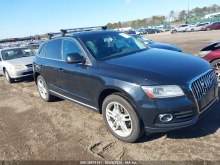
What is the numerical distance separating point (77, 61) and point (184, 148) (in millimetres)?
2273

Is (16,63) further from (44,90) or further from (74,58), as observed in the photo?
(74,58)

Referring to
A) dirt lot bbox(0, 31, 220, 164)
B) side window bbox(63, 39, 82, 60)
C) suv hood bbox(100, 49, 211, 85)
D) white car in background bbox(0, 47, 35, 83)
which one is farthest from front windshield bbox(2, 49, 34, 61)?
suv hood bbox(100, 49, 211, 85)

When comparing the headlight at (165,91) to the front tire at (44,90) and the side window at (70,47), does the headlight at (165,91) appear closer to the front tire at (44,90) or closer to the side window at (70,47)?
the side window at (70,47)

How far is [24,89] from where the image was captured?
23.6ft

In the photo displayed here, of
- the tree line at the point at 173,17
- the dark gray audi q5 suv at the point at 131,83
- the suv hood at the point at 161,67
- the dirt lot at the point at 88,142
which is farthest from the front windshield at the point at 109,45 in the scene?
the tree line at the point at 173,17

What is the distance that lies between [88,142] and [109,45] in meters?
1.95

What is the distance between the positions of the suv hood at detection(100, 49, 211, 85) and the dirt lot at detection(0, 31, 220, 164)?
103cm

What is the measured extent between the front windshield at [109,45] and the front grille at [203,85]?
1.46 m

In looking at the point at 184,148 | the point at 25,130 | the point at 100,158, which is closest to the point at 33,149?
the point at 25,130

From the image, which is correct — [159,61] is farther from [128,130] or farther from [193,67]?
[128,130]

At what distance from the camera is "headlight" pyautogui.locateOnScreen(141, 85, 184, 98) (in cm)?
250

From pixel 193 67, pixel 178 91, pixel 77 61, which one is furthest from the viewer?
pixel 77 61

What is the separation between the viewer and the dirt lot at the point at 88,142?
2674 millimetres

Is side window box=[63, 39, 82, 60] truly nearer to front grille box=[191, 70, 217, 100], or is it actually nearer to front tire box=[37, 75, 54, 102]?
front tire box=[37, 75, 54, 102]
